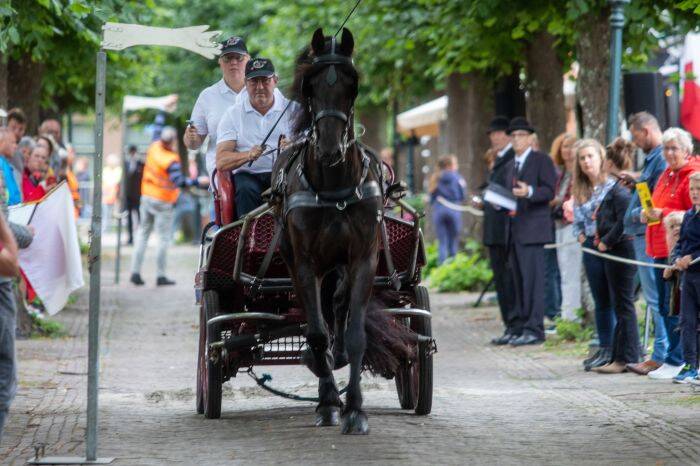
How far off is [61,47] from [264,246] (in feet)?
30.6

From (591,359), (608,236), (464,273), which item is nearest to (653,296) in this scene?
(608,236)

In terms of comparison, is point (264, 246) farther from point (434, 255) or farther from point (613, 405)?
point (434, 255)

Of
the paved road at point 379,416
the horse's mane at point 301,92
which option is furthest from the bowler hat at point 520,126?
the horse's mane at point 301,92

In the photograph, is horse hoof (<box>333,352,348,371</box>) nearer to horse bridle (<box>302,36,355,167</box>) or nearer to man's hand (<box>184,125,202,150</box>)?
horse bridle (<box>302,36,355,167</box>)

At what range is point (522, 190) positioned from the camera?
14914 millimetres

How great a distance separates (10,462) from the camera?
804 centimetres

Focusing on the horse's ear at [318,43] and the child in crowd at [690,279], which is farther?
the child in crowd at [690,279]

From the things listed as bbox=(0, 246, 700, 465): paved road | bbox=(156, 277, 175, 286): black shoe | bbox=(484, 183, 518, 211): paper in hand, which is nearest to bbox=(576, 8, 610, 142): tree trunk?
bbox=(484, 183, 518, 211): paper in hand

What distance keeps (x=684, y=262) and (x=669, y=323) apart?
4.27ft

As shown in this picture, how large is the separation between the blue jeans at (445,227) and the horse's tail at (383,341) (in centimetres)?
1537

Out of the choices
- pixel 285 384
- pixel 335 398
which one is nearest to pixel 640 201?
pixel 285 384

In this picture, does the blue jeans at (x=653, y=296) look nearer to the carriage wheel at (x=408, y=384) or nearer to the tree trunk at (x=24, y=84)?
the carriage wheel at (x=408, y=384)

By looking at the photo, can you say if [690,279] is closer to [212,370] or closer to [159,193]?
[212,370]

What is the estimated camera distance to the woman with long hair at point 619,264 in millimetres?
12438
